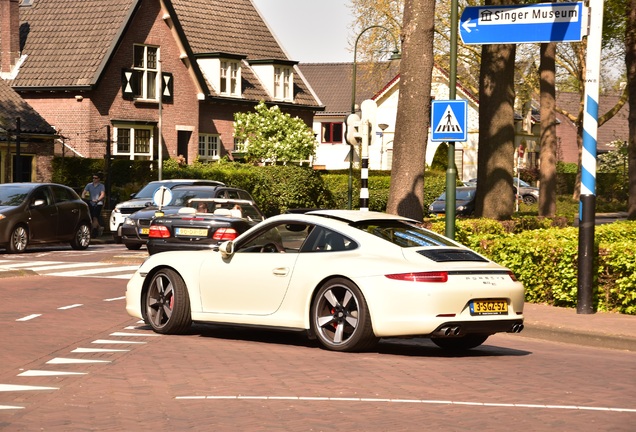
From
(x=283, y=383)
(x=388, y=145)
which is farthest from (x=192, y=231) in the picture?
(x=388, y=145)

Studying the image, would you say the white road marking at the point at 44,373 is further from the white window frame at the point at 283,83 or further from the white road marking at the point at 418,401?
the white window frame at the point at 283,83

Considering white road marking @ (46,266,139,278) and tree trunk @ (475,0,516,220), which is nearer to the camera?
→ white road marking @ (46,266,139,278)

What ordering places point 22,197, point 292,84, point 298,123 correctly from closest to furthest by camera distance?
point 22,197 < point 298,123 < point 292,84

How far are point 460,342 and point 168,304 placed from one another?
3.33 meters

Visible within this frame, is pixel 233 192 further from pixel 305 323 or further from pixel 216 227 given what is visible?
pixel 305 323

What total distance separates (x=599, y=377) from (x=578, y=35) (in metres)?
6.70

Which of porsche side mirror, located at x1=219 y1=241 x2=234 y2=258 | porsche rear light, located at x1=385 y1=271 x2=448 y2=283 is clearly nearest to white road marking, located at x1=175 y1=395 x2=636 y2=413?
porsche rear light, located at x1=385 y1=271 x2=448 y2=283

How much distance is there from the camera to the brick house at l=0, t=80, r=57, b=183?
4372cm

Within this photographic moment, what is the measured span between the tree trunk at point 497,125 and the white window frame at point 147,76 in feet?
87.0

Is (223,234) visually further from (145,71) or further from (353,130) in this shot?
(145,71)

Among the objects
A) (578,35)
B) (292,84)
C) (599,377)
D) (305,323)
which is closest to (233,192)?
(578,35)

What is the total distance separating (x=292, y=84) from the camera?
63.4 meters

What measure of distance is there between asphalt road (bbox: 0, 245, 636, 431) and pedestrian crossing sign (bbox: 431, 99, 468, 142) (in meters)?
4.58

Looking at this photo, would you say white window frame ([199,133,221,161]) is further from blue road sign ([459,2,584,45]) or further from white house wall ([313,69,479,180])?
blue road sign ([459,2,584,45])
